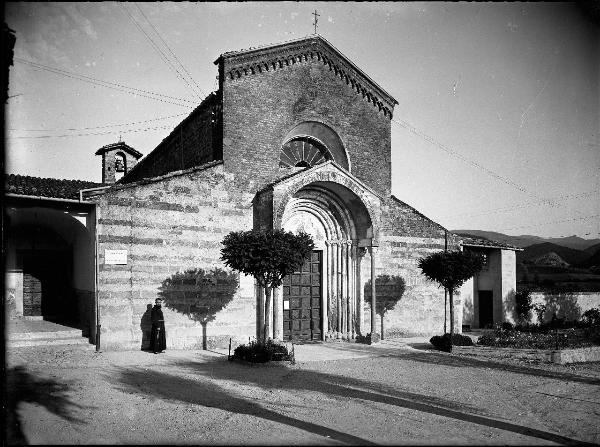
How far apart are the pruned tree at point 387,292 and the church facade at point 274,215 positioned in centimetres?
10

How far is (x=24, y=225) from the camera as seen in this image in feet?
59.7

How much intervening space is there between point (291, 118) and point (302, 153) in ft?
5.33

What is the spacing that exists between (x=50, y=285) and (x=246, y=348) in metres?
10.5

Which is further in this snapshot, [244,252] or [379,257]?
[379,257]

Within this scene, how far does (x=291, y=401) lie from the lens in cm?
884

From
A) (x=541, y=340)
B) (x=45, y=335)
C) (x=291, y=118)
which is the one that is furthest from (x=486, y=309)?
(x=45, y=335)

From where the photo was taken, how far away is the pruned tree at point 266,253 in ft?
41.1

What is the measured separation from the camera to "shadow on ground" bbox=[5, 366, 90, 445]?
683 cm

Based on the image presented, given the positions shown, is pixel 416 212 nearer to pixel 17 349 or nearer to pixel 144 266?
pixel 144 266

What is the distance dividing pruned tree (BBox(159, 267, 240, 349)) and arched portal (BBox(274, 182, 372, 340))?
256cm

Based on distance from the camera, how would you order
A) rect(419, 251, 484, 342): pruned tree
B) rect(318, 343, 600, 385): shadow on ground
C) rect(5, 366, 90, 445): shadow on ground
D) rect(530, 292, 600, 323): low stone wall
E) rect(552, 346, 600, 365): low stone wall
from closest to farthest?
rect(5, 366, 90, 445): shadow on ground < rect(318, 343, 600, 385): shadow on ground < rect(552, 346, 600, 365): low stone wall < rect(419, 251, 484, 342): pruned tree < rect(530, 292, 600, 323): low stone wall

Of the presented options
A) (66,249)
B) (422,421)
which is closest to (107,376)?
(422,421)

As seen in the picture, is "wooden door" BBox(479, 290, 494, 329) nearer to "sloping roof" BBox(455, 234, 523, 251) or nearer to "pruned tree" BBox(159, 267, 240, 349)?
"sloping roof" BBox(455, 234, 523, 251)

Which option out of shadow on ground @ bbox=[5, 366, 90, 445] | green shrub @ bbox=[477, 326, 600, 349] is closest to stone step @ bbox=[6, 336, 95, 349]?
shadow on ground @ bbox=[5, 366, 90, 445]
